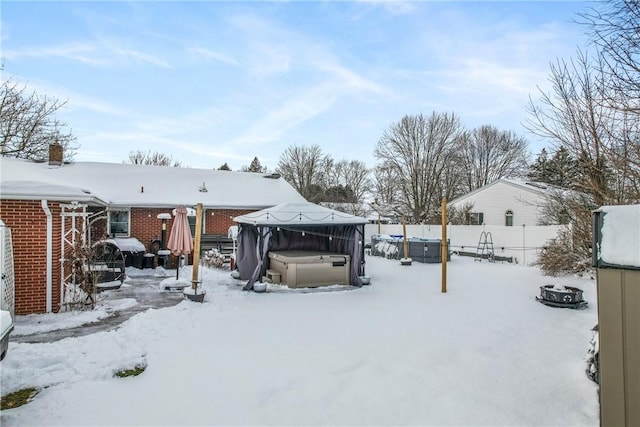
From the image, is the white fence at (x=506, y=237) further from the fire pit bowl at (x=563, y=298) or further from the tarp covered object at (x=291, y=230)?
the tarp covered object at (x=291, y=230)

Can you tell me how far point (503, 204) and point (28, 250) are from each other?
955 inches

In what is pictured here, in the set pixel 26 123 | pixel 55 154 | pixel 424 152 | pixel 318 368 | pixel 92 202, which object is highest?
pixel 424 152

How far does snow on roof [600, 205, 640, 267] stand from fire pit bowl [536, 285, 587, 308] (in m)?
7.55

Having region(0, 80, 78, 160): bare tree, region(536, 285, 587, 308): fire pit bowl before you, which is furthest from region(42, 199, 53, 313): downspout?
region(0, 80, 78, 160): bare tree

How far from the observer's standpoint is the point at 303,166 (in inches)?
1585

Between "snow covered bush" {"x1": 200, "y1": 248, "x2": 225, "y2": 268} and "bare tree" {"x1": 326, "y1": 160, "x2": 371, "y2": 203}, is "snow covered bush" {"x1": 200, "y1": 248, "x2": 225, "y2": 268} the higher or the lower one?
the lower one

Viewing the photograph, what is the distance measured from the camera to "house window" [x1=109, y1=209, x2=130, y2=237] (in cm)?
1555

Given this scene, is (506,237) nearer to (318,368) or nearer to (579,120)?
(579,120)

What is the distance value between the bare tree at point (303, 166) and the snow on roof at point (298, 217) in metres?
28.0

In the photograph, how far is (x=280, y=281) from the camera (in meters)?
11.2

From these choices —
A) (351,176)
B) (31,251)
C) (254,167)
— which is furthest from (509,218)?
(254,167)

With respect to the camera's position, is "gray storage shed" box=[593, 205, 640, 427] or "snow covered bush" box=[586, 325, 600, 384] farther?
"snow covered bush" box=[586, 325, 600, 384]

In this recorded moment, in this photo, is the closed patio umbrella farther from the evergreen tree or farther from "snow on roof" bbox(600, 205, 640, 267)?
the evergreen tree

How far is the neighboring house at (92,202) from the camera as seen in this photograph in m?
7.13
